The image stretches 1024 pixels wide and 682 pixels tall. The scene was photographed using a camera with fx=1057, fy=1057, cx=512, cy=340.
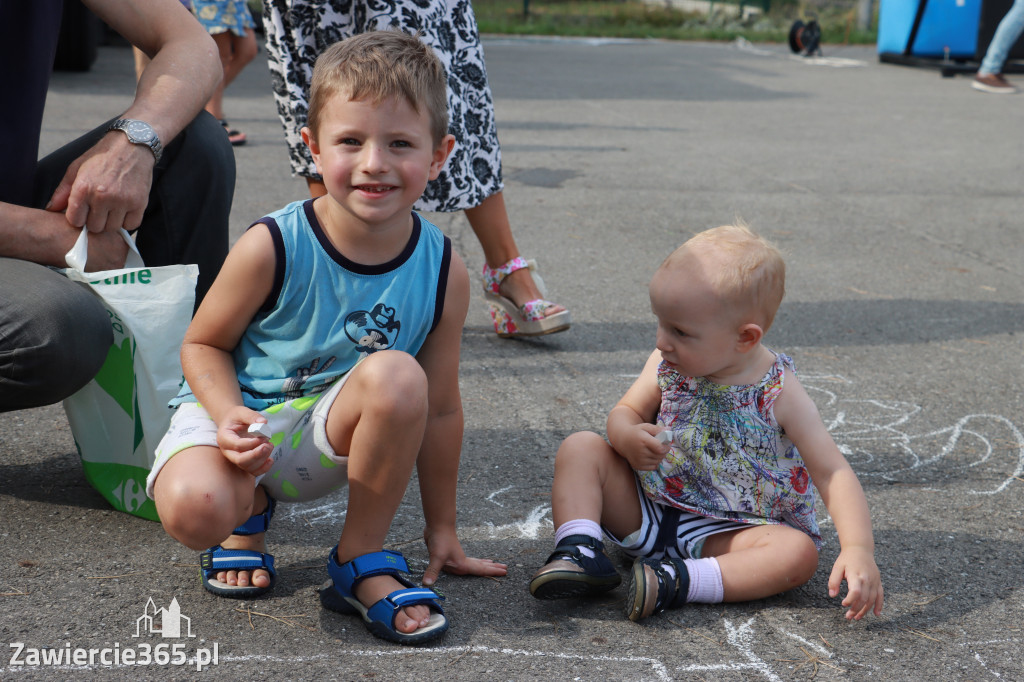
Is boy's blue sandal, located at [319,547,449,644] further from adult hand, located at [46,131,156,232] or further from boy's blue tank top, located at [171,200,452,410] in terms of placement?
adult hand, located at [46,131,156,232]

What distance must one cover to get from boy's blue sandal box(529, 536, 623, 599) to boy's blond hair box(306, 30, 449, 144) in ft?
2.78

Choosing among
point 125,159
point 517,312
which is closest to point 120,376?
point 125,159

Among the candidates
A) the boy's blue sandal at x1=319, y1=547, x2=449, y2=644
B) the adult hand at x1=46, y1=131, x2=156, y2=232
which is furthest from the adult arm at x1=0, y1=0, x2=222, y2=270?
Answer: the boy's blue sandal at x1=319, y1=547, x2=449, y2=644

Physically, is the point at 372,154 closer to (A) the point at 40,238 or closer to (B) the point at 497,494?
(A) the point at 40,238

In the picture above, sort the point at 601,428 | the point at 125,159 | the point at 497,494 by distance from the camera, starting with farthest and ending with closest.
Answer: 1. the point at 601,428
2. the point at 497,494
3. the point at 125,159

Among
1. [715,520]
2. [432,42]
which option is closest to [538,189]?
[432,42]

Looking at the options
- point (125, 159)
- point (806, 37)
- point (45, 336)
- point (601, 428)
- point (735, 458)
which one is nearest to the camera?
point (45, 336)

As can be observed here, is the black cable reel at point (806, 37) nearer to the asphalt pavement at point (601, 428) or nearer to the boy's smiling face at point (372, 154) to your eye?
the asphalt pavement at point (601, 428)

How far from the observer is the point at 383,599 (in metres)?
1.91

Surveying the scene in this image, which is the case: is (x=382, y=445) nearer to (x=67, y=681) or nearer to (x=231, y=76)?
(x=67, y=681)

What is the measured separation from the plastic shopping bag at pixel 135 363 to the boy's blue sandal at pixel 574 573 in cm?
87

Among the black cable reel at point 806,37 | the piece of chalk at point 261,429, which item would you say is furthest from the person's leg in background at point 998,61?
the piece of chalk at point 261,429

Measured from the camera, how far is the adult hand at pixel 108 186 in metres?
2.25

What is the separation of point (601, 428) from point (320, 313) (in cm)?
114
